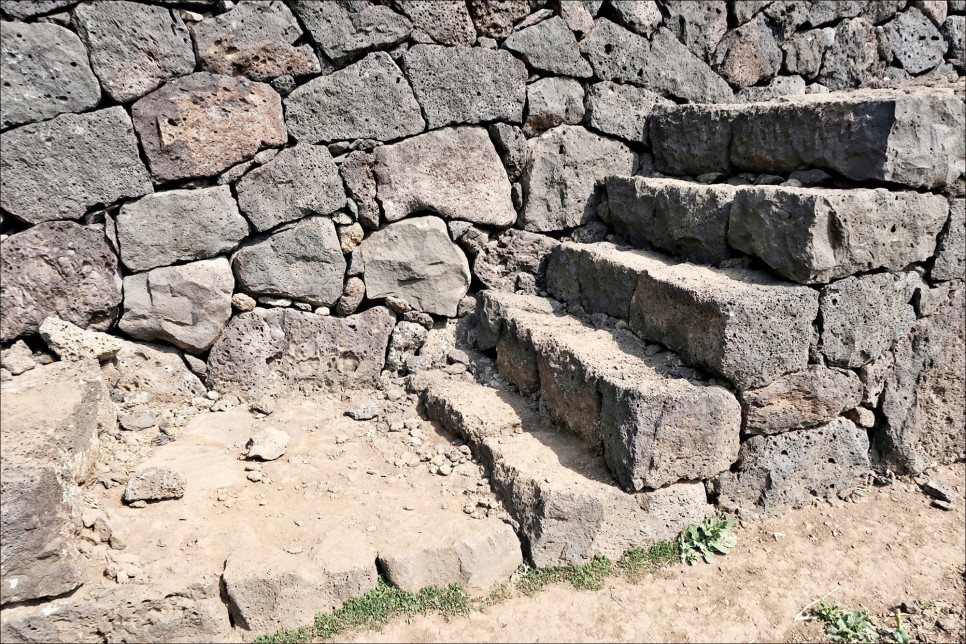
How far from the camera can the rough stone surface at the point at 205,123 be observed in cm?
369

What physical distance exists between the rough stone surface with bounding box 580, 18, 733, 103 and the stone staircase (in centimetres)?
95

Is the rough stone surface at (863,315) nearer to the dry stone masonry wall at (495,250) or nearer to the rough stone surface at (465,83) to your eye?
the dry stone masonry wall at (495,250)

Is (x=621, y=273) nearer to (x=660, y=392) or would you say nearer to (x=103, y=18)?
(x=660, y=392)

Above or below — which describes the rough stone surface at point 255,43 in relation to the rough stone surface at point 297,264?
above

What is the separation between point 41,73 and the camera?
343 centimetres

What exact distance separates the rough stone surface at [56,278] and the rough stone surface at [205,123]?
535 mm

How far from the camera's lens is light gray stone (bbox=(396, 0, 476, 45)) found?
13.4 ft

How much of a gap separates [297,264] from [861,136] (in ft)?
10.4

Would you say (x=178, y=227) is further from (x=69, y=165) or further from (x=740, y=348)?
(x=740, y=348)

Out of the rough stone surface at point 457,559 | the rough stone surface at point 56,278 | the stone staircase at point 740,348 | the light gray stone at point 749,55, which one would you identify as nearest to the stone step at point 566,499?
the stone staircase at point 740,348

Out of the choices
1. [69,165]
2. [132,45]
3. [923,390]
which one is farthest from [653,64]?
[69,165]

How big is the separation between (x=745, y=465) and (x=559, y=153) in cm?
232

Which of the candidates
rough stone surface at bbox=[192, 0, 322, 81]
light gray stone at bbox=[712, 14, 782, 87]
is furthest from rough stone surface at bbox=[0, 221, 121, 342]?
light gray stone at bbox=[712, 14, 782, 87]

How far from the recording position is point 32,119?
3457 mm
